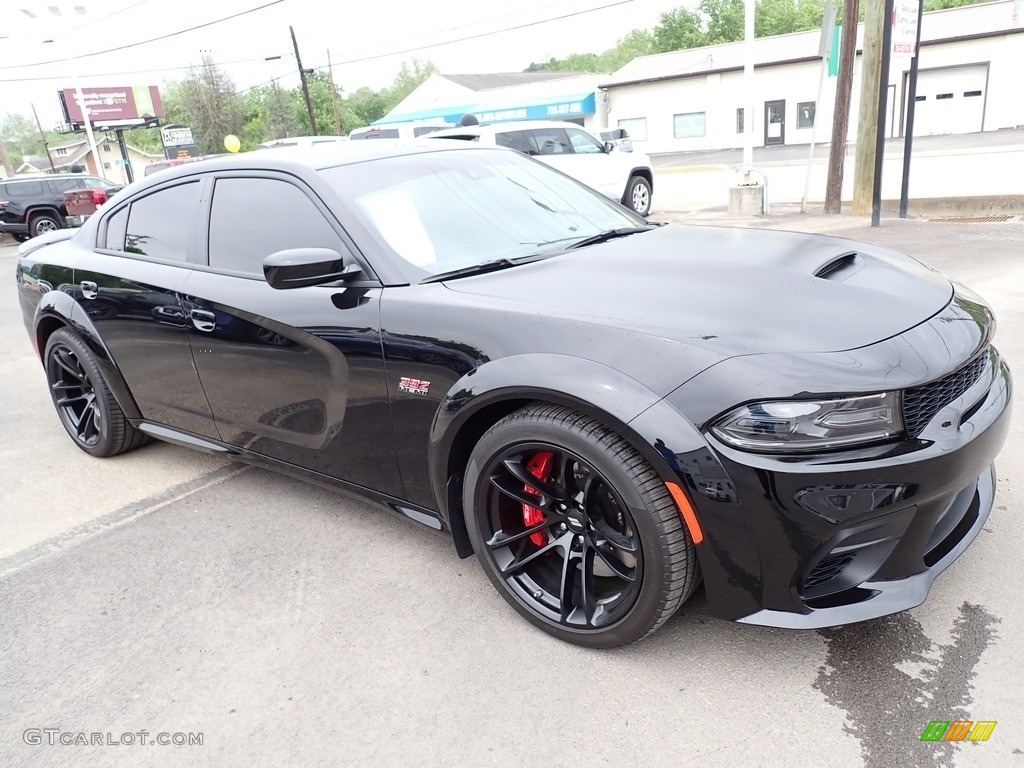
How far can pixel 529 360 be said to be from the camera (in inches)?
90.5

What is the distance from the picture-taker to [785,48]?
4053cm

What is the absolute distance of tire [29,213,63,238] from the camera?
19359mm

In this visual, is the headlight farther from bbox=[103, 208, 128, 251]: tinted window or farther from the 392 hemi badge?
bbox=[103, 208, 128, 251]: tinted window

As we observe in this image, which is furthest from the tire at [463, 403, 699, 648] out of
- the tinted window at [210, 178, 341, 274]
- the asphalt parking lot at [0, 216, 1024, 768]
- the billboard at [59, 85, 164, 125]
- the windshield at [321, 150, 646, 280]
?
the billboard at [59, 85, 164, 125]

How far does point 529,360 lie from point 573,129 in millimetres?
11968

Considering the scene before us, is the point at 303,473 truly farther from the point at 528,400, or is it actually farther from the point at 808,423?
the point at 808,423

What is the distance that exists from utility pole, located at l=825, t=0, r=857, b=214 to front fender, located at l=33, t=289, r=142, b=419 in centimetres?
1090

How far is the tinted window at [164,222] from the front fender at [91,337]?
49cm

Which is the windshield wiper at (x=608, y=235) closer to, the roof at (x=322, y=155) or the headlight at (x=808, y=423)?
the roof at (x=322, y=155)

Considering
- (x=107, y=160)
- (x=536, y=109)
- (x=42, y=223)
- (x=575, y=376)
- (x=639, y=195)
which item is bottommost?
(x=107, y=160)

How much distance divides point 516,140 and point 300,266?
10.8 metres

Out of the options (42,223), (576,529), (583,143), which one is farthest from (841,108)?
(42,223)

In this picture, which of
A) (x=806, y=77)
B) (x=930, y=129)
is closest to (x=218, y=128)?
(x=806, y=77)

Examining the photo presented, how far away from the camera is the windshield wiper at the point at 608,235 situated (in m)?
3.11
